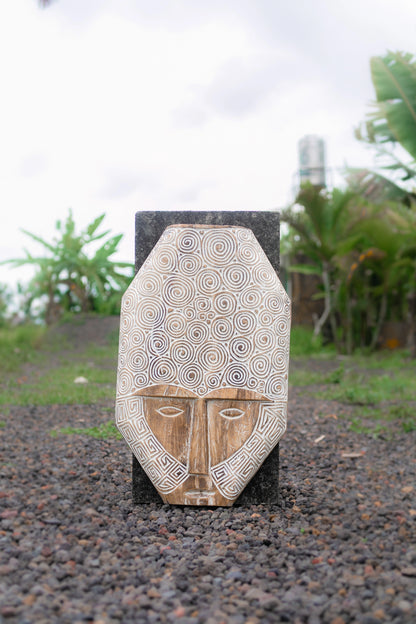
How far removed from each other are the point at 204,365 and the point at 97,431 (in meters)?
1.85

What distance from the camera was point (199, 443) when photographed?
284 cm

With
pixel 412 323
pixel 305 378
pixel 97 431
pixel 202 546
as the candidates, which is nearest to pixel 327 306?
pixel 412 323

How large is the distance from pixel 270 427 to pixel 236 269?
776 mm

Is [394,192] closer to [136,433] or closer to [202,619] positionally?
[136,433]

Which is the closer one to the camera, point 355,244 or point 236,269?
point 236,269

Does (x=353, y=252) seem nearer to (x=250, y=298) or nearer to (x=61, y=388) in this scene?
(x=61, y=388)

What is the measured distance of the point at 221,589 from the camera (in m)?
2.08

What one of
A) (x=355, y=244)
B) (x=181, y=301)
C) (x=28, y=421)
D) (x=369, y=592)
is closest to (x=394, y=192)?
(x=355, y=244)

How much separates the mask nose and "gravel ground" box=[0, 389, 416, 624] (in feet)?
0.70

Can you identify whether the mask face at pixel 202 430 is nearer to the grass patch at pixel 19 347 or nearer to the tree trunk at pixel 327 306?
the grass patch at pixel 19 347

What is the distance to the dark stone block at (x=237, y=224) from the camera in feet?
9.78

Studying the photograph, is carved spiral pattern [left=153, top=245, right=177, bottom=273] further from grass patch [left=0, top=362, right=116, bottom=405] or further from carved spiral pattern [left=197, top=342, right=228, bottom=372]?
grass patch [left=0, top=362, right=116, bottom=405]

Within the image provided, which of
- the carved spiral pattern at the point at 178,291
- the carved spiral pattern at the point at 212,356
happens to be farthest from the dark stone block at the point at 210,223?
the carved spiral pattern at the point at 212,356

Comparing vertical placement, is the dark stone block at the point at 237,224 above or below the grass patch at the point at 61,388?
above
